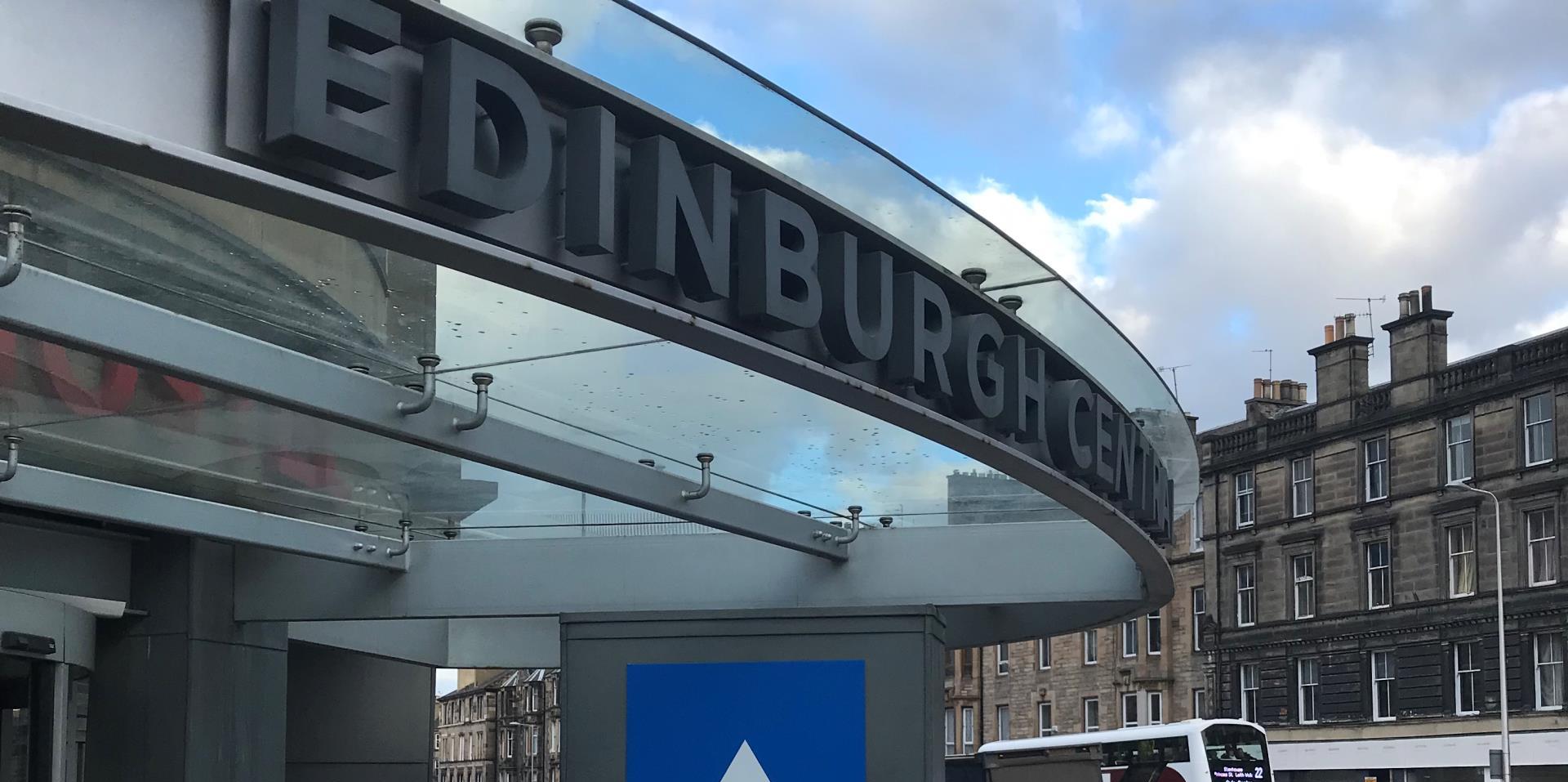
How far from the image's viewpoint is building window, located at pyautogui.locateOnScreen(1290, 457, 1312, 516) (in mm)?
51969

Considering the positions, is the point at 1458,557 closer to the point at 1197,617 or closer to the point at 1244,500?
the point at 1244,500

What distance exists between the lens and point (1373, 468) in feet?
163

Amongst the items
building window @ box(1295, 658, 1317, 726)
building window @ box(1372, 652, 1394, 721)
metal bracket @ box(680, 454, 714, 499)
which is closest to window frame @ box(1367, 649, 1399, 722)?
building window @ box(1372, 652, 1394, 721)

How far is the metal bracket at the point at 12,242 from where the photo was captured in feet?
22.1

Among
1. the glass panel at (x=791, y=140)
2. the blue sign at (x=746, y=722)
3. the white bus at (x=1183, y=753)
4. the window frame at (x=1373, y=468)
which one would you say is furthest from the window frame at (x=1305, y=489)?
the glass panel at (x=791, y=140)

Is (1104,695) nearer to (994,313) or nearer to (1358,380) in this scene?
(1358,380)

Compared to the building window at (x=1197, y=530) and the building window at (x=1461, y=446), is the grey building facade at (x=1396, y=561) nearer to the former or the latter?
the building window at (x=1461, y=446)

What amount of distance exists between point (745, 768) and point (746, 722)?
29cm

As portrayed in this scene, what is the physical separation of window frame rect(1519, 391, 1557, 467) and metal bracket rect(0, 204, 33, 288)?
41.6 meters

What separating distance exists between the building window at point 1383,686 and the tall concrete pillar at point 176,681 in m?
40.4

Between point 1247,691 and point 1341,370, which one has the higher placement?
point 1341,370

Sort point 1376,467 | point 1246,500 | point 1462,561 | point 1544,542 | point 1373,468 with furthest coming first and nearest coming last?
point 1246,500 → point 1373,468 → point 1376,467 → point 1462,561 → point 1544,542

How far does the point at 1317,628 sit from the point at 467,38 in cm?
4862

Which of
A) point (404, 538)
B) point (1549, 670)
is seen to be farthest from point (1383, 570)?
point (404, 538)
